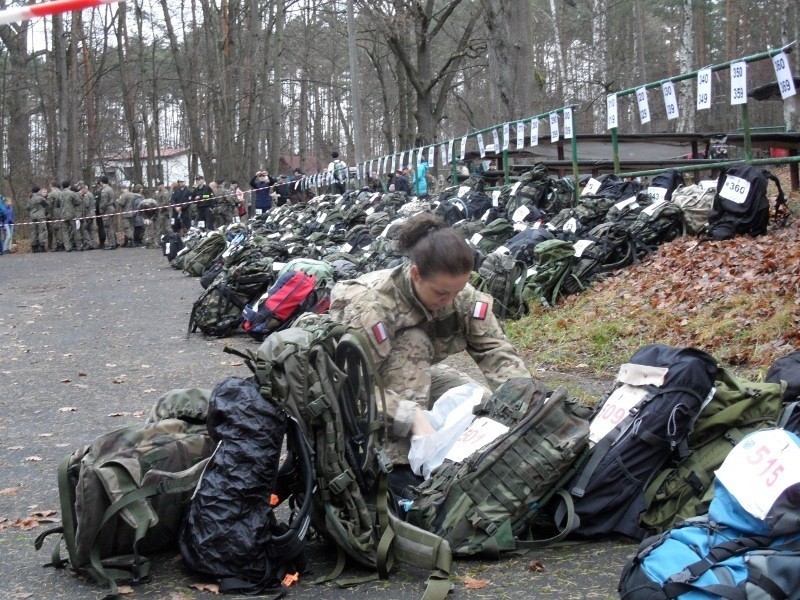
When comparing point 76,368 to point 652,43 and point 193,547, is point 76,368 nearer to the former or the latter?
point 193,547

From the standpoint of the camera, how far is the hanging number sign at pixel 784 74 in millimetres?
9078

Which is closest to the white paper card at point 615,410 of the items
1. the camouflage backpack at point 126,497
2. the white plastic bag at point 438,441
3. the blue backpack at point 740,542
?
the white plastic bag at point 438,441

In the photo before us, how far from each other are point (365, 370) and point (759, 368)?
3629 millimetres

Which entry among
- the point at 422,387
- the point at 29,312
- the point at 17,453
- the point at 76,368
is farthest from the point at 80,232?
the point at 422,387

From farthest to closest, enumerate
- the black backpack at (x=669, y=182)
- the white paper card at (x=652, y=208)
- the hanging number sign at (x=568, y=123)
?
the hanging number sign at (x=568, y=123) < the black backpack at (x=669, y=182) < the white paper card at (x=652, y=208)

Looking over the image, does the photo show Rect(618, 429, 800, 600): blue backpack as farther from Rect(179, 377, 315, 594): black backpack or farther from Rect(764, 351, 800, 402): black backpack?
Rect(179, 377, 315, 594): black backpack

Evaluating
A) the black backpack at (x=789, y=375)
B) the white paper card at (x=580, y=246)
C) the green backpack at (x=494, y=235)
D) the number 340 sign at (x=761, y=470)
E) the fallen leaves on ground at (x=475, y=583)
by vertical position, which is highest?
the green backpack at (x=494, y=235)

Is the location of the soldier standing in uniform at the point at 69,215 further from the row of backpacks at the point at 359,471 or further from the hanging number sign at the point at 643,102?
the row of backpacks at the point at 359,471

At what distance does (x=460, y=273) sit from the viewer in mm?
4352

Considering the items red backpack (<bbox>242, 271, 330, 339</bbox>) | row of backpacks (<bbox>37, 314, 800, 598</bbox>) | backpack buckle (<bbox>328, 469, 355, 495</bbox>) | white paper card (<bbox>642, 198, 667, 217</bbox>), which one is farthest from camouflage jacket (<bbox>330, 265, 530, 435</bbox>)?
white paper card (<bbox>642, 198, 667, 217</bbox>)

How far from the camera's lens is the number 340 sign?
2.98m

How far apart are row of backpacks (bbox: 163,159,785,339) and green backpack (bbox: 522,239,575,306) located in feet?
0.03

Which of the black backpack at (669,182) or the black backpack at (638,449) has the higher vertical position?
the black backpack at (669,182)

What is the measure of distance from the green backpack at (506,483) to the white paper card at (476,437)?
6 cm
